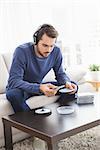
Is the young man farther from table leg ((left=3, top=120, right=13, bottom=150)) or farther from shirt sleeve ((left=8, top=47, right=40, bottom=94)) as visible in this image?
table leg ((left=3, top=120, right=13, bottom=150))

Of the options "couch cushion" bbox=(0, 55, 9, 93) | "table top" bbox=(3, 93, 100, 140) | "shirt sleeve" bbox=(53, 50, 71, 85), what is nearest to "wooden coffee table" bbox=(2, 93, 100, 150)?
"table top" bbox=(3, 93, 100, 140)

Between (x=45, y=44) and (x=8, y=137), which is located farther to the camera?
(x=45, y=44)

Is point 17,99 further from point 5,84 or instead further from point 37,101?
point 5,84

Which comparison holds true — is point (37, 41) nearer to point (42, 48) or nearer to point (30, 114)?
point (42, 48)

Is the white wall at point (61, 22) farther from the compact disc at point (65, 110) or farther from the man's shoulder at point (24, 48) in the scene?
the compact disc at point (65, 110)

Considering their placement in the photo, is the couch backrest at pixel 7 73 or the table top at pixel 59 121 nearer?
the table top at pixel 59 121

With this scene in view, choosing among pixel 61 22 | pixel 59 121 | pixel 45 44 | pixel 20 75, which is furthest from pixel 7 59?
pixel 61 22

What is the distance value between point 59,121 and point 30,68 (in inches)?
26.4

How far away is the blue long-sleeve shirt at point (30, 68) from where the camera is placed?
1.96m

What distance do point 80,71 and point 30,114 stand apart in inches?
42.6

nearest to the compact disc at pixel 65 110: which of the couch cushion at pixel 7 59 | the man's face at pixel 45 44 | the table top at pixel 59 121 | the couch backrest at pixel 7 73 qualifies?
the table top at pixel 59 121

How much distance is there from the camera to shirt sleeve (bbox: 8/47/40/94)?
1.92 metres

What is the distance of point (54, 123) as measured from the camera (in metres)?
1.53

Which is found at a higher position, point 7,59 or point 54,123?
point 7,59
